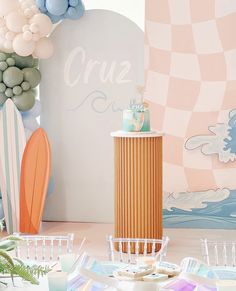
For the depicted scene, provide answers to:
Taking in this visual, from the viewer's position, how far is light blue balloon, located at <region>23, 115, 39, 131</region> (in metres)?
6.46

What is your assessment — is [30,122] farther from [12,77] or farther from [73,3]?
[73,3]

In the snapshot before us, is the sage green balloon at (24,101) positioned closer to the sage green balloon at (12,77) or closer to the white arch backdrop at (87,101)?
the sage green balloon at (12,77)

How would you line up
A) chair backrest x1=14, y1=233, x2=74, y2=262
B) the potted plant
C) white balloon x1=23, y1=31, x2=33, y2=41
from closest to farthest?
1. the potted plant
2. chair backrest x1=14, y1=233, x2=74, y2=262
3. white balloon x1=23, y1=31, x2=33, y2=41

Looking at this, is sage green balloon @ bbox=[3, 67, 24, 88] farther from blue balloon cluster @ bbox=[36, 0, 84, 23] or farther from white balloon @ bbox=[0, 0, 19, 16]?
blue balloon cluster @ bbox=[36, 0, 84, 23]

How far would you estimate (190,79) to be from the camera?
6.31 meters

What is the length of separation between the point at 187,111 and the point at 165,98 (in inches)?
10.1

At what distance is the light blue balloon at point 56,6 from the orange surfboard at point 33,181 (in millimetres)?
1254

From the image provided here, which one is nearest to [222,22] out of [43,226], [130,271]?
[43,226]

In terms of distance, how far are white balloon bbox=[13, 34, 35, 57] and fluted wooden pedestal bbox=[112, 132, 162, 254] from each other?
1.37 m

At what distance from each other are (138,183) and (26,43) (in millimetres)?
1799

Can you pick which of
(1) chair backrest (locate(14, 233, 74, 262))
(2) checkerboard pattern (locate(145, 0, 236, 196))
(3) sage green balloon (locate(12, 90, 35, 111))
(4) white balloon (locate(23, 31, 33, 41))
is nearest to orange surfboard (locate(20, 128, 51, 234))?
(3) sage green balloon (locate(12, 90, 35, 111))

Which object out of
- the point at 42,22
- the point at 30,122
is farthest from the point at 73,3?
the point at 30,122

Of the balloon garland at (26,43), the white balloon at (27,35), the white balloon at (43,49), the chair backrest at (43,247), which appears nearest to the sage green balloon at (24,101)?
the balloon garland at (26,43)

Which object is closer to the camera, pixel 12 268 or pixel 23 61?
pixel 12 268
